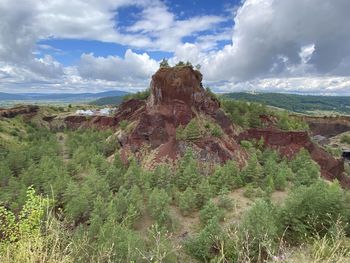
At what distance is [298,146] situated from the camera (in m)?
58.1

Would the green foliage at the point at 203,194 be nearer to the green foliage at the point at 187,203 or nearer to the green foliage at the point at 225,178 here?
the green foliage at the point at 187,203

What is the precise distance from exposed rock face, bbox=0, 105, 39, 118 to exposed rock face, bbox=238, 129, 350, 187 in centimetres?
8465

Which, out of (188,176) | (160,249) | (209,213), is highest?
(160,249)

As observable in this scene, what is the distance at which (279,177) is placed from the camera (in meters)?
43.6

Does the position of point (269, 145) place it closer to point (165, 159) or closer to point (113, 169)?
point (165, 159)

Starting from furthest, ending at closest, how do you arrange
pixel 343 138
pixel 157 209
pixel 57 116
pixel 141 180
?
pixel 343 138
pixel 57 116
pixel 141 180
pixel 157 209

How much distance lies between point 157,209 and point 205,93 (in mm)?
28354

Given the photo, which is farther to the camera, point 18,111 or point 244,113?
point 18,111

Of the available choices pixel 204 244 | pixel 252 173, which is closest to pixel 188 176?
pixel 252 173

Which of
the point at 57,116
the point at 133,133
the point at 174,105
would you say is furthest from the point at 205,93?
the point at 57,116

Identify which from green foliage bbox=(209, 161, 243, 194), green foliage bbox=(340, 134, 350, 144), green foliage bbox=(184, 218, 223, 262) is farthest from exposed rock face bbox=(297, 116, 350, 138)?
green foliage bbox=(184, 218, 223, 262)

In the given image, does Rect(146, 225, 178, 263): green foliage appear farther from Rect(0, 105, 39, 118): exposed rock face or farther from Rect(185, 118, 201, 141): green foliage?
Rect(0, 105, 39, 118): exposed rock face

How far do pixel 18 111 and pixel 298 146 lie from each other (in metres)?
94.3

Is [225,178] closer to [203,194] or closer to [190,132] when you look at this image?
[203,194]
